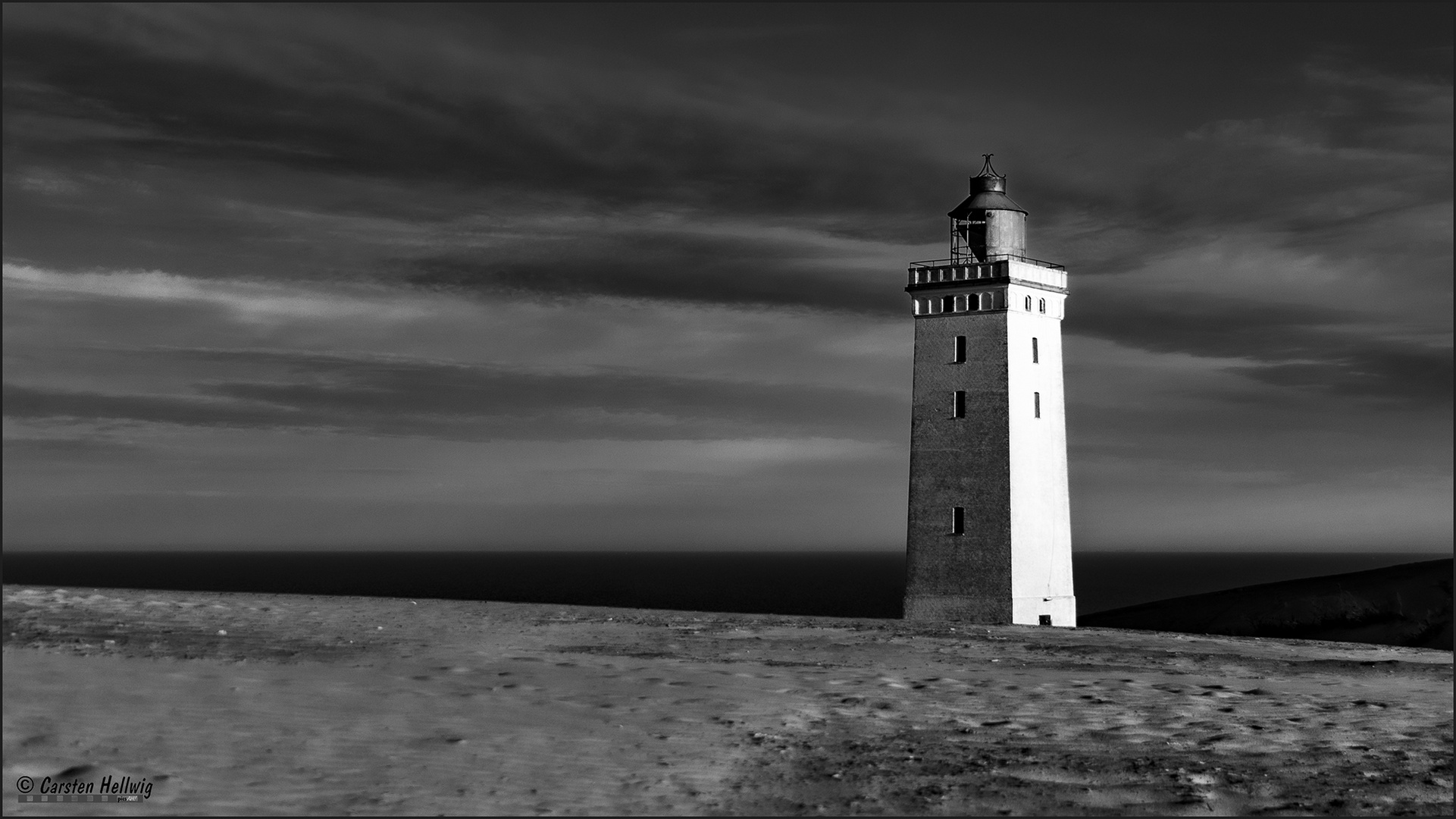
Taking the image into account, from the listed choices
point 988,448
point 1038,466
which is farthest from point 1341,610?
point 988,448

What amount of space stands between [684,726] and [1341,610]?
39.7 metres

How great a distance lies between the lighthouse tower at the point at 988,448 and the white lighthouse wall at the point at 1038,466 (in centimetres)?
4

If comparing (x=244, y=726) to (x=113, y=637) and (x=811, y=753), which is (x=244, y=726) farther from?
(x=113, y=637)

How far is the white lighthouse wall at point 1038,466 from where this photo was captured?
3753 centimetres

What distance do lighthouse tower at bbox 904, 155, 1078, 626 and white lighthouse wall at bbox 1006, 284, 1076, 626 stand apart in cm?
4

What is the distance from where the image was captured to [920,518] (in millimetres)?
38719

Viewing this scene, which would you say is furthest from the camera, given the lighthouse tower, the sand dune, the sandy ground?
→ the sand dune

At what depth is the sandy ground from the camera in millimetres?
12492

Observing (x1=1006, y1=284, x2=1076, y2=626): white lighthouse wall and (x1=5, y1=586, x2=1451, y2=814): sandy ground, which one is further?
(x1=1006, y1=284, x2=1076, y2=626): white lighthouse wall

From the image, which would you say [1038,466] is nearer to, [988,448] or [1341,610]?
[988,448]

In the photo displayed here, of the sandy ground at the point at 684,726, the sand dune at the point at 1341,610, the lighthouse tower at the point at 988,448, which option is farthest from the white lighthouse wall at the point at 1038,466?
the sandy ground at the point at 684,726

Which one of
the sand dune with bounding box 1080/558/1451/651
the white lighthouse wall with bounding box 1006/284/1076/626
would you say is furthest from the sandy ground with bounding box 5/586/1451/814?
the sand dune with bounding box 1080/558/1451/651

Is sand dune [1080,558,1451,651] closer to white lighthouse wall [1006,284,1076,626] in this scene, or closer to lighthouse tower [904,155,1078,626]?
white lighthouse wall [1006,284,1076,626]

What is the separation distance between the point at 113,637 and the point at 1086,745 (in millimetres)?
14288
